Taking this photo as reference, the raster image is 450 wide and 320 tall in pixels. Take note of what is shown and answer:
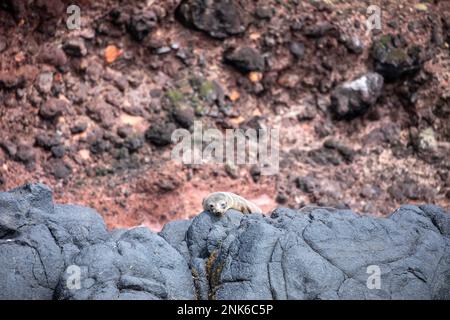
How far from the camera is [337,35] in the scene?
1031cm

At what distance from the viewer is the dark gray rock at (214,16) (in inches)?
397

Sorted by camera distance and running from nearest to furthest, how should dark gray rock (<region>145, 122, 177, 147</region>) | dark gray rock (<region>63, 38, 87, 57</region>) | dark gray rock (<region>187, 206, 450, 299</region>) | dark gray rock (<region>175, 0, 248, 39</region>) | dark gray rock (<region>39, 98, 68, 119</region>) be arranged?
1. dark gray rock (<region>187, 206, 450, 299</region>)
2. dark gray rock (<region>39, 98, 68, 119</region>)
3. dark gray rock (<region>63, 38, 87, 57</region>)
4. dark gray rock (<region>145, 122, 177, 147</region>)
5. dark gray rock (<region>175, 0, 248, 39</region>)

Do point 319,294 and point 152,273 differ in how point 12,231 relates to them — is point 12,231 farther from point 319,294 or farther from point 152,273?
point 319,294

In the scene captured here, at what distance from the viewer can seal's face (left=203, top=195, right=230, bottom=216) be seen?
587cm

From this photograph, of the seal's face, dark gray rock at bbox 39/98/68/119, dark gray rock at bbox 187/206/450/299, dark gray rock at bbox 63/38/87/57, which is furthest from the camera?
dark gray rock at bbox 63/38/87/57

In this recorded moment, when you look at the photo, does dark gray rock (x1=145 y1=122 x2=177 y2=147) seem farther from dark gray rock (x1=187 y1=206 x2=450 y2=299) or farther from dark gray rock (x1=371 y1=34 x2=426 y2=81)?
dark gray rock (x1=187 y1=206 x2=450 y2=299)

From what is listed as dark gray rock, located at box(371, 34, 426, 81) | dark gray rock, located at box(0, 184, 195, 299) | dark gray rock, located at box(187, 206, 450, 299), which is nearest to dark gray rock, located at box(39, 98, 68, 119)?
dark gray rock, located at box(0, 184, 195, 299)

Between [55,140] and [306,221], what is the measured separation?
17.4 feet

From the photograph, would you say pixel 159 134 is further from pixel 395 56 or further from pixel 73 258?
pixel 73 258

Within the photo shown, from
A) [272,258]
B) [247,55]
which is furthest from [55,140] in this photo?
[272,258]

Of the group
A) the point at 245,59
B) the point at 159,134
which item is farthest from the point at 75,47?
the point at 245,59

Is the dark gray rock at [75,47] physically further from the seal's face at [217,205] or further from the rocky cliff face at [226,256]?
the seal's face at [217,205]

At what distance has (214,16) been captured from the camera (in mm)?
10195
